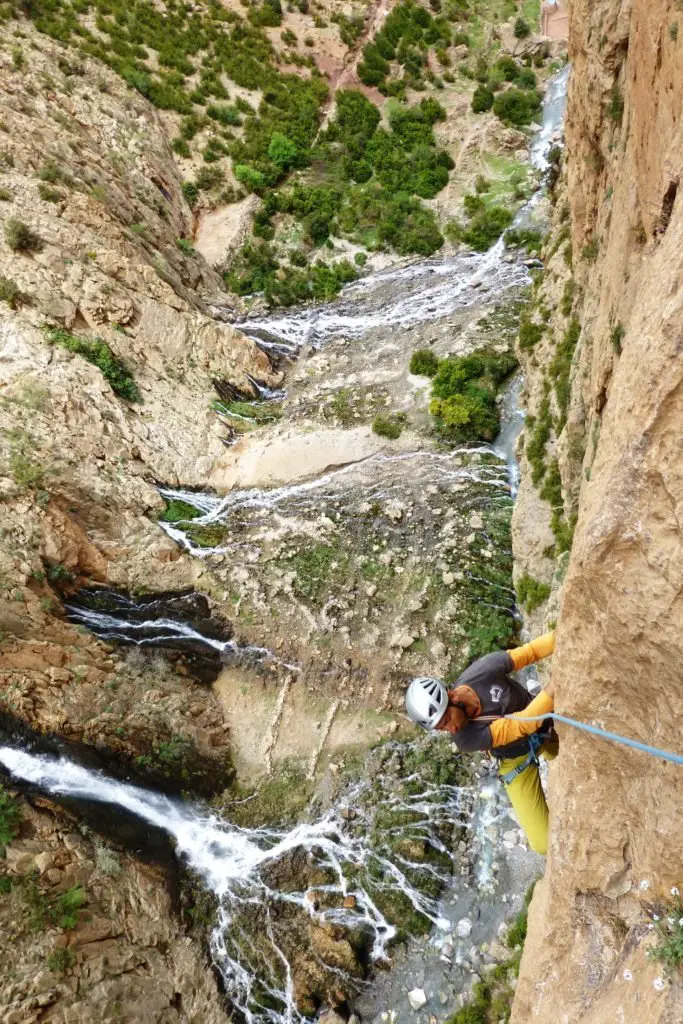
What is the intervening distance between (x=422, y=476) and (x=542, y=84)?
21739 millimetres

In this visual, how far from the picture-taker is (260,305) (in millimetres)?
22469

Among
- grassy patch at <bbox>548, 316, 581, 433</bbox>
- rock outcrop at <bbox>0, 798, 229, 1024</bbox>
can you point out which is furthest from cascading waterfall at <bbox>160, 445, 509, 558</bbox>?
rock outcrop at <bbox>0, 798, 229, 1024</bbox>

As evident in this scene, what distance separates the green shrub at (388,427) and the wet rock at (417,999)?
1174 centimetres

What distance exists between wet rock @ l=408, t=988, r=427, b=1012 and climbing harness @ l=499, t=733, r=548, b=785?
587cm

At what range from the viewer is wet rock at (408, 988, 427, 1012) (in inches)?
376

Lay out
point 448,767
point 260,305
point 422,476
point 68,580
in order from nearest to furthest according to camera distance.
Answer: point 448,767
point 68,580
point 422,476
point 260,305

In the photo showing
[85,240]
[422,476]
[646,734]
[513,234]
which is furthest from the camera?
[513,234]

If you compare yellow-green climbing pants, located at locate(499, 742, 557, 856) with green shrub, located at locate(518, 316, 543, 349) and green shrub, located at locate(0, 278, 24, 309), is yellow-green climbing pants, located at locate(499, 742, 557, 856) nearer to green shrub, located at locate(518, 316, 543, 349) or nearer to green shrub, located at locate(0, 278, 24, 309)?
green shrub, located at locate(518, 316, 543, 349)

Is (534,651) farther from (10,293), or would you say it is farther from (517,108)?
(517,108)

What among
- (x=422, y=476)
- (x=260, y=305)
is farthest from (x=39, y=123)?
(x=422, y=476)

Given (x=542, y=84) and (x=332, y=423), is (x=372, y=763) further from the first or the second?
(x=542, y=84)

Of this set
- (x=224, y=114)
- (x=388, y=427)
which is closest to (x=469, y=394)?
(x=388, y=427)

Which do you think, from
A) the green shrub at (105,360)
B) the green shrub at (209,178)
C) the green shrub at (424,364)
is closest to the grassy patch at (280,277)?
the green shrub at (209,178)

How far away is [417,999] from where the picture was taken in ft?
31.4
